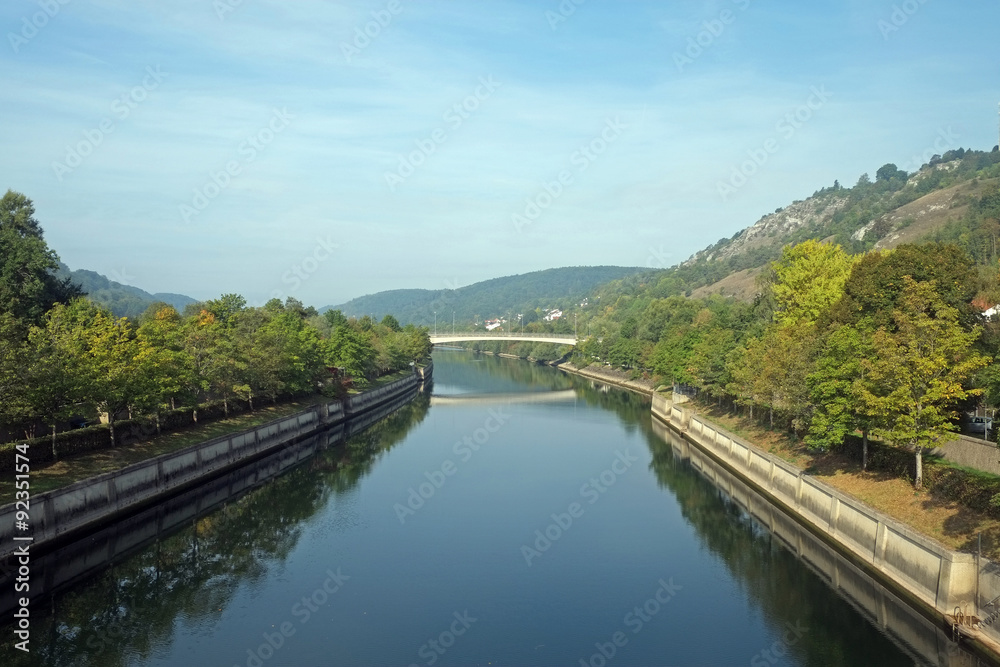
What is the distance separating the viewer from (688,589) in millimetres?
32156

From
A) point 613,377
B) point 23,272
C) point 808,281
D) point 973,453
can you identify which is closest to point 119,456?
point 23,272

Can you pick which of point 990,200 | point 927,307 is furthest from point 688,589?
point 990,200

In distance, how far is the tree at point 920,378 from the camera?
3197 centimetres

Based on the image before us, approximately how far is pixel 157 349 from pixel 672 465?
36.4 meters

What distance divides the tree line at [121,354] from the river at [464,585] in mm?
7103

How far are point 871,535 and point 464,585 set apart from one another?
1612 cm

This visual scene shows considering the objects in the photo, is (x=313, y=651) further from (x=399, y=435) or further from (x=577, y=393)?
(x=577, y=393)

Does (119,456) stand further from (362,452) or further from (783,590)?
(783,590)

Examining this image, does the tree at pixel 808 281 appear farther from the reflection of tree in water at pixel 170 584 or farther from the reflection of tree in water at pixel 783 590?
the reflection of tree in water at pixel 170 584

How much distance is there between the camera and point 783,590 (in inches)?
1246

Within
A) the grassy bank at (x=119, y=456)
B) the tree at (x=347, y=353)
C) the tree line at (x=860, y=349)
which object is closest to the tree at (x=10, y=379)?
the grassy bank at (x=119, y=456)

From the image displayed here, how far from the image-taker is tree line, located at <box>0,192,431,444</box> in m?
36.4

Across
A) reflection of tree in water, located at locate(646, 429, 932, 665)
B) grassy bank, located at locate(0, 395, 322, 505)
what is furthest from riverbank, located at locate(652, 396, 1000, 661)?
grassy bank, located at locate(0, 395, 322, 505)

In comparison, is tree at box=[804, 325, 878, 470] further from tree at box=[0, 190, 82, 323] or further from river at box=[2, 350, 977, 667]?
tree at box=[0, 190, 82, 323]
